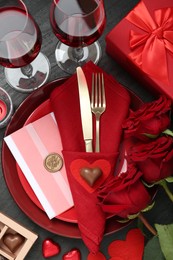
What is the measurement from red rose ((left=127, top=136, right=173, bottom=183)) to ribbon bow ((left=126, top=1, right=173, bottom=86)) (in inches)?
5.4

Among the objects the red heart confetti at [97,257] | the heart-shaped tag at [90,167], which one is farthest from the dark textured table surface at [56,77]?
the heart-shaped tag at [90,167]

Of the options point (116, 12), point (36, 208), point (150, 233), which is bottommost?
point (150, 233)

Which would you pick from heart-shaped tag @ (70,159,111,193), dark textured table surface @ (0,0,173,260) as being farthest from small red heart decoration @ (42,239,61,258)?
heart-shaped tag @ (70,159,111,193)

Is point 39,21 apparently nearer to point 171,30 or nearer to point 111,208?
point 171,30

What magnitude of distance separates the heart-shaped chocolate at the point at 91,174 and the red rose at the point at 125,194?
64 millimetres

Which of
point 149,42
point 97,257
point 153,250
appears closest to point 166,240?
point 153,250

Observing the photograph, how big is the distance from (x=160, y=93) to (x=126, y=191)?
0.20 meters

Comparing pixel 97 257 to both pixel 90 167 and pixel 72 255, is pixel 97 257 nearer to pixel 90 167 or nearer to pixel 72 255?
pixel 72 255

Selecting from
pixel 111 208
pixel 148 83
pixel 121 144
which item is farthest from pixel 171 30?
pixel 111 208

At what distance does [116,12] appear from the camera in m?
0.89

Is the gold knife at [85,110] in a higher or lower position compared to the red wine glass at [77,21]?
lower

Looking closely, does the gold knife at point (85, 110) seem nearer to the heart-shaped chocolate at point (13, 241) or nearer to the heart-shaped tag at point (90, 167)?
the heart-shaped tag at point (90, 167)

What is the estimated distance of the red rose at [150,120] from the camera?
0.73 metres

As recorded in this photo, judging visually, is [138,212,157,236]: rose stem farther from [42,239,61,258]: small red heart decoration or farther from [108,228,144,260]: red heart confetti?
[42,239,61,258]: small red heart decoration
